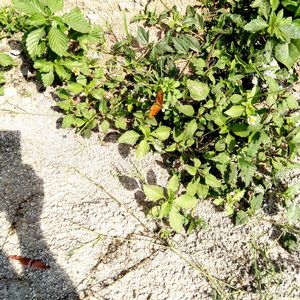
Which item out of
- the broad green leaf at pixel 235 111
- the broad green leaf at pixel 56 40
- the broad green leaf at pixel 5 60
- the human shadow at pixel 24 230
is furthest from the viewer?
the broad green leaf at pixel 5 60

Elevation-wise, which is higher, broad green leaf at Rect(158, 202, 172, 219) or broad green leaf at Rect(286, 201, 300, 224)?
broad green leaf at Rect(286, 201, 300, 224)

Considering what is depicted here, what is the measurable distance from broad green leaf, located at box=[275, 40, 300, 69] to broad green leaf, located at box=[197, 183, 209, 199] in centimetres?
99

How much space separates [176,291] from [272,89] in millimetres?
1310

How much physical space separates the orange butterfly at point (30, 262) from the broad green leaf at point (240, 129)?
132 centimetres

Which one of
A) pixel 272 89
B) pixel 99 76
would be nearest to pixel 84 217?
pixel 99 76

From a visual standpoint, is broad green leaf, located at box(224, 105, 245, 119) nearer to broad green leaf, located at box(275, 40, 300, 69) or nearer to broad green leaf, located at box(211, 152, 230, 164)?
broad green leaf, located at box(211, 152, 230, 164)

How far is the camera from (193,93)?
7.98 feet

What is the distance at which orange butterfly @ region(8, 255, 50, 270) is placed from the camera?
2.26 meters

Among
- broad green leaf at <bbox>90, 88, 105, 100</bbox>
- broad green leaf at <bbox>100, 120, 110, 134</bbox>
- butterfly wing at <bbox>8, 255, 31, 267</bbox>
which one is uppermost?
broad green leaf at <bbox>90, 88, 105, 100</bbox>

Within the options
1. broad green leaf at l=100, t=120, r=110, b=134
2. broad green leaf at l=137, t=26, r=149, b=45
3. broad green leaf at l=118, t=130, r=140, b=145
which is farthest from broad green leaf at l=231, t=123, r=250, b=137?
broad green leaf at l=137, t=26, r=149, b=45

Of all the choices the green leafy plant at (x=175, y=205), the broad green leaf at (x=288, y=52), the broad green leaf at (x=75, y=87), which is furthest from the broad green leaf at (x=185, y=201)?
the broad green leaf at (x=288, y=52)

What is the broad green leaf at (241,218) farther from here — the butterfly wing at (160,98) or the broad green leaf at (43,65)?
the broad green leaf at (43,65)

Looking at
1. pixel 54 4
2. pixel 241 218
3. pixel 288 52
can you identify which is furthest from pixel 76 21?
pixel 241 218

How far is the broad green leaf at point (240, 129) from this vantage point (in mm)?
2301
